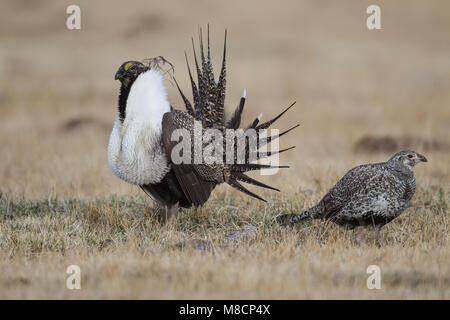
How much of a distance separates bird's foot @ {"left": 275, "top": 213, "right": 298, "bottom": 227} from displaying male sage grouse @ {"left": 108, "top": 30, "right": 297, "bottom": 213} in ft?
1.98

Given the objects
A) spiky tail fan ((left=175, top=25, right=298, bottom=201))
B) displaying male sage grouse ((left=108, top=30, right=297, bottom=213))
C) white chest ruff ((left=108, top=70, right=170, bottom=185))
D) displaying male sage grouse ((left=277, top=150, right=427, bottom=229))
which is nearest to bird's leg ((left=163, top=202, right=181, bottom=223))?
displaying male sage grouse ((left=108, top=30, right=297, bottom=213))

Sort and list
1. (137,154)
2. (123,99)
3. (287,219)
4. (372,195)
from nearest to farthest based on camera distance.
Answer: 1. (372,195)
2. (137,154)
3. (123,99)
4. (287,219)

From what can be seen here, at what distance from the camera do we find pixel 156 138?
5.18 m

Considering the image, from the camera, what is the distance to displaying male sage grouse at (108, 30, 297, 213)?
16.9 feet

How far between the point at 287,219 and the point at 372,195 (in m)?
0.85

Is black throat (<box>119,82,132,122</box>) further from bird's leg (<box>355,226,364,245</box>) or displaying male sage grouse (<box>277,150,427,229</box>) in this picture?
bird's leg (<box>355,226,364,245</box>)

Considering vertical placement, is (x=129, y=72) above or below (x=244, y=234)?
above

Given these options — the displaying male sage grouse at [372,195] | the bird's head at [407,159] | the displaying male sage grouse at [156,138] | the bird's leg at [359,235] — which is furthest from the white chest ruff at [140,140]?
the bird's head at [407,159]

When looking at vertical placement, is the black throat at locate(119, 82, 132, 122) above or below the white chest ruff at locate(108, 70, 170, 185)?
above

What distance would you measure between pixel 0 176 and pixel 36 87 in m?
7.11

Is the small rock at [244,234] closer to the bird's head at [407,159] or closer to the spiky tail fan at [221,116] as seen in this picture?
the spiky tail fan at [221,116]

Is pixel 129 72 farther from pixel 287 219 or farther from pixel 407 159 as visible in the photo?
pixel 407 159

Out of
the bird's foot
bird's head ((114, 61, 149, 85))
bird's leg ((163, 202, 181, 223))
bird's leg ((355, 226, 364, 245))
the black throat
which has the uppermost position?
bird's head ((114, 61, 149, 85))

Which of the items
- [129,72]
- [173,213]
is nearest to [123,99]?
[129,72]
